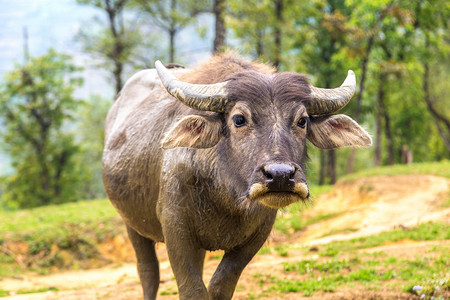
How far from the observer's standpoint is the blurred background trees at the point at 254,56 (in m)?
18.7

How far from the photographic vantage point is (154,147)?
4621mm

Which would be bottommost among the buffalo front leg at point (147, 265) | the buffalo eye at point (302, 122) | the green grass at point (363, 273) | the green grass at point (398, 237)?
the green grass at point (398, 237)

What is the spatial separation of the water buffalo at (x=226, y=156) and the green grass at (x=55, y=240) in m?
6.47

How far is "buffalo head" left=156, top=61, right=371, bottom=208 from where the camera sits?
11.1ft

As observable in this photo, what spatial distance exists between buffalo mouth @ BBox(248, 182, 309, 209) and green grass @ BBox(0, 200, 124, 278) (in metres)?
8.01

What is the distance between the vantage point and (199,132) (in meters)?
3.79

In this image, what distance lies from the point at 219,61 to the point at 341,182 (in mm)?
11177

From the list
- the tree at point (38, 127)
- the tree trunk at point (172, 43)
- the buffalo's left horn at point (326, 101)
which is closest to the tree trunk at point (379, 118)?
the tree trunk at point (172, 43)

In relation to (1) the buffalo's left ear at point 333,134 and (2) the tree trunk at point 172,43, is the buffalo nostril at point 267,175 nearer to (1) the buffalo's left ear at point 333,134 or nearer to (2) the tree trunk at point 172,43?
(1) the buffalo's left ear at point 333,134

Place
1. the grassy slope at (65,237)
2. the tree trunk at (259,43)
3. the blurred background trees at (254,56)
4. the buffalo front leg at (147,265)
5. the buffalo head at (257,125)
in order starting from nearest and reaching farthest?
1. the buffalo head at (257,125)
2. the buffalo front leg at (147,265)
3. the grassy slope at (65,237)
4. the tree trunk at (259,43)
5. the blurred background trees at (254,56)

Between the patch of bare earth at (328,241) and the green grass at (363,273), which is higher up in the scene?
the green grass at (363,273)

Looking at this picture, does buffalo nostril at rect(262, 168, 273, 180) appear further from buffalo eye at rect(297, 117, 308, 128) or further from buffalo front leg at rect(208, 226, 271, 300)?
buffalo front leg at rect(208, 226, 271, 300)

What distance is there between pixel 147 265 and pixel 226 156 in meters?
2.41

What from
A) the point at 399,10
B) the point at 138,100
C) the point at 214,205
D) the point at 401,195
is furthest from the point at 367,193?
the point at 214,205
